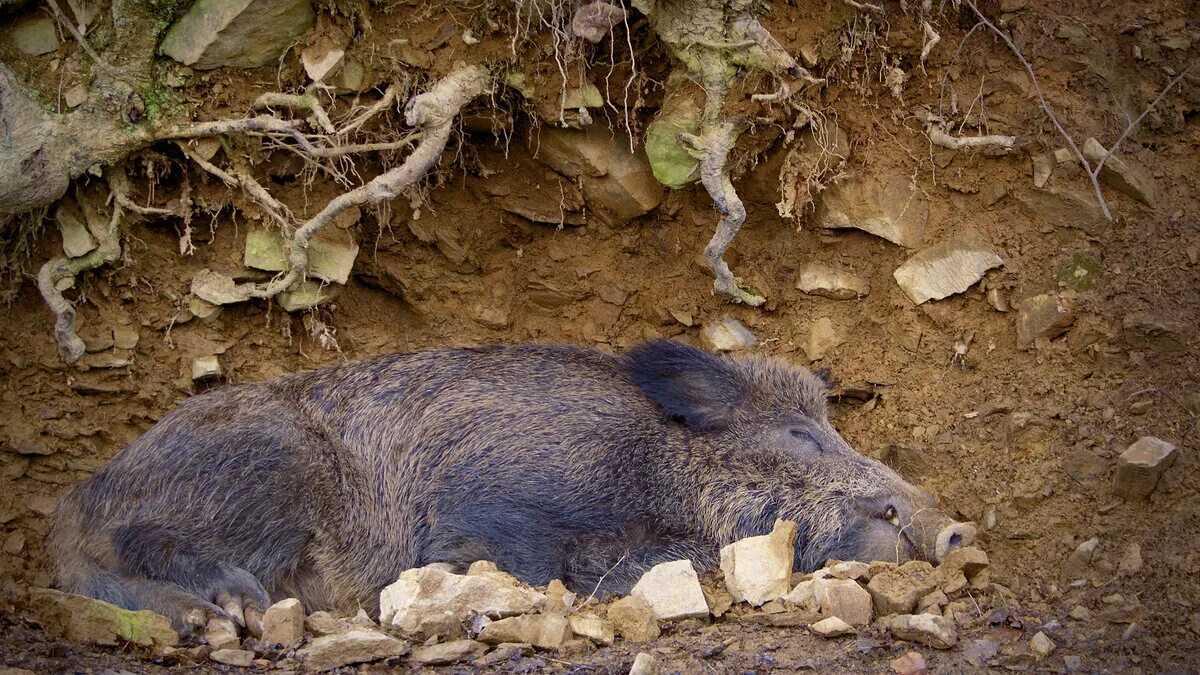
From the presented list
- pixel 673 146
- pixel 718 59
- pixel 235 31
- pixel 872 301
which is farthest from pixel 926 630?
pixel 235 31

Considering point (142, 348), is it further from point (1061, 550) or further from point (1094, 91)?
point (1094, 91)

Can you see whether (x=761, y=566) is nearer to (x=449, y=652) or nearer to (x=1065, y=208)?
(x=449, y=652)

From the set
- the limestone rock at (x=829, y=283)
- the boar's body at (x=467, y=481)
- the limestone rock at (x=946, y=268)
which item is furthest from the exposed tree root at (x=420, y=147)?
the limestone rock at (x=946, y=268)

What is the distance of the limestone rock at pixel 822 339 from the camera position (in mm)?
6469

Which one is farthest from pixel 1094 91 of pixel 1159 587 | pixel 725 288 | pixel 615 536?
pixel 615 536

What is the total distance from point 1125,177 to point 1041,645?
2.61 metres

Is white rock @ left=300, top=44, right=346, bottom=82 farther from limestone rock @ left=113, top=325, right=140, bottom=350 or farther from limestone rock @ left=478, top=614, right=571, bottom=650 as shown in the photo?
limestone rock @ left=478, top=614, right=571, bottom=650

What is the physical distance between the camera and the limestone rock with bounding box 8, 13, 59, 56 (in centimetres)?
571

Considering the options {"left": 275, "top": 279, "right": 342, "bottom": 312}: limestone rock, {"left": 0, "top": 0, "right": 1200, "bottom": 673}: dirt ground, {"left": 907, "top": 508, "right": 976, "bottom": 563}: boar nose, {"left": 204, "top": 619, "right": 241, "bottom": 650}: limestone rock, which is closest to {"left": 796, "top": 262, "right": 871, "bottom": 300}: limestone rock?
{"left": 0, "top": 0, "right": 1200, "bottom": 673}: dirt ground

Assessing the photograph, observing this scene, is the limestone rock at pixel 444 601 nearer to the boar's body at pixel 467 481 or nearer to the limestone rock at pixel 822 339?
the boar's body at pixel 467 481

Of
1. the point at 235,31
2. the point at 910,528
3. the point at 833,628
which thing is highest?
the point at 235,31

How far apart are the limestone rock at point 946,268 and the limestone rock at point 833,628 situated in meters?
2.43

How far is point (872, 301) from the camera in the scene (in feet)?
20.8

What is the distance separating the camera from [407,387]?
5.92 metres
